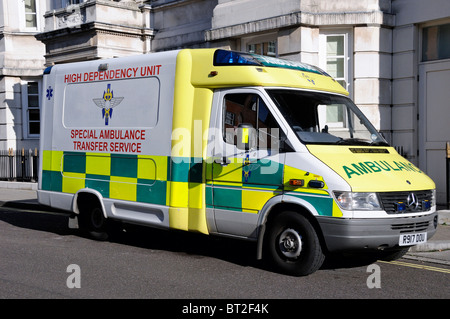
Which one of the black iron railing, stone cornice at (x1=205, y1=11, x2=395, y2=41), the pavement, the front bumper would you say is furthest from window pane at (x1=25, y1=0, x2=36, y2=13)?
the front bumper

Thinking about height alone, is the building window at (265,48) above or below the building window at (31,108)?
above

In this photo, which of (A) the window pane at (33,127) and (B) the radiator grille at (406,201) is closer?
(B) the radiator grille at (406,201)

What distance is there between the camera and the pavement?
7.87 m

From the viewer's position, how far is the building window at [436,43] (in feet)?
40.9

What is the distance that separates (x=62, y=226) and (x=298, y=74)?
539 centimetres

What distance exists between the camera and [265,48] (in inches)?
549

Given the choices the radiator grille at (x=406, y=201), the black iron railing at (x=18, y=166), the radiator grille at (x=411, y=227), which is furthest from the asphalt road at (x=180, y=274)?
the black iron railing at (x=18, y=166)

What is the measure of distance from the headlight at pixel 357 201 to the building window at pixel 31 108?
58.1 ft

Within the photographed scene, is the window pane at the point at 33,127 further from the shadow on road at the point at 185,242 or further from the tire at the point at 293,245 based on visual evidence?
the tire at the point at 293,245

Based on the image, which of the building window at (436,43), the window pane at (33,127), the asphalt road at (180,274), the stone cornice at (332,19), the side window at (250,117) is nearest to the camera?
the asphalt road at (180,274)

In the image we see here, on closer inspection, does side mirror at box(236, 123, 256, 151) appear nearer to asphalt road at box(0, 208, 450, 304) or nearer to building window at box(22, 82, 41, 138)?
asphalt road at box(0, 208, 450, 304)

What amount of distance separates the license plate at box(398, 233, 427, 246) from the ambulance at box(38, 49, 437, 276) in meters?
0.01

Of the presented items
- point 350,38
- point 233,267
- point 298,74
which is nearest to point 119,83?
point 298,74
